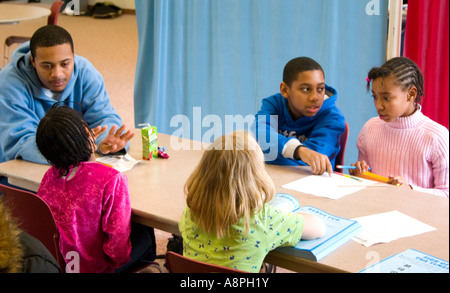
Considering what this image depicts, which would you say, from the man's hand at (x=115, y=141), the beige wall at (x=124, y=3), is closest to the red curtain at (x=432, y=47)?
the man's hand at (x=115, y=141)

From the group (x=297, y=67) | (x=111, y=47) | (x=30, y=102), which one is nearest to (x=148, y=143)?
(x=30, y=102)

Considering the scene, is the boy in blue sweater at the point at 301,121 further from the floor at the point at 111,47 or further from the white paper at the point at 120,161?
the floor at the point at 111,47

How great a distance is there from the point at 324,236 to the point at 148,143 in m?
1.00

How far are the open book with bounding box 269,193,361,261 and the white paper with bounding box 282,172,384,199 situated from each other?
0.57ft

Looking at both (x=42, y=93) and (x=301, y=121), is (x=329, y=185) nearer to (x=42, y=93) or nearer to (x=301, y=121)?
(x=301, y=121)

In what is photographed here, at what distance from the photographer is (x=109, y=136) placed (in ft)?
7.71

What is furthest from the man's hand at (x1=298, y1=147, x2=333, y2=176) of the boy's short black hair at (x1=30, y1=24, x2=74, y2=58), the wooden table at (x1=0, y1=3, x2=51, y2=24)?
the wooden table at (x1=0, y1=3, x2=51, y2=24)

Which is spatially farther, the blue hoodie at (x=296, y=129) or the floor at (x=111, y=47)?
the floor at (x=111, y=47)

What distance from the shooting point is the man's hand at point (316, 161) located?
212cm

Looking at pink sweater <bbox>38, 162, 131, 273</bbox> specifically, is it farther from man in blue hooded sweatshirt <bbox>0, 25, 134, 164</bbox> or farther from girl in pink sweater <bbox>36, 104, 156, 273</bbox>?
man in blue hooded sweatshirt <bbox>0, 25, 134, 164</bbox>

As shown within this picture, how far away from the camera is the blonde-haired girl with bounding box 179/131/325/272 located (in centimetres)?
149

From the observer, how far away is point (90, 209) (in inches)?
71.3

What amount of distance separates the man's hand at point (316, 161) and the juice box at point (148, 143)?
65 centimetres

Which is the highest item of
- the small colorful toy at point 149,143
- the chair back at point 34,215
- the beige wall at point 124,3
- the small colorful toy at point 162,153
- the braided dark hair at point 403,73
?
the beige wall at point 124,3
